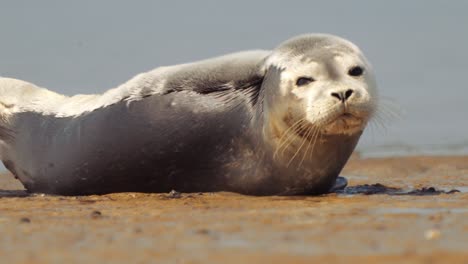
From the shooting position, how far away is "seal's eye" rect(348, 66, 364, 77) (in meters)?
7.07

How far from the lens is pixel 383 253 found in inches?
135

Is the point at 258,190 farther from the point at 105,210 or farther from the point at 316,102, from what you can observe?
the point at 105,210

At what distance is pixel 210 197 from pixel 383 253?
3775mm

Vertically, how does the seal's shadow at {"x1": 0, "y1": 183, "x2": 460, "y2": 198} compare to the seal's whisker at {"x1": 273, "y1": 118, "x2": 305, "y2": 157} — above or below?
below

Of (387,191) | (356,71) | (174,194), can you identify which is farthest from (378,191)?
(174,194)

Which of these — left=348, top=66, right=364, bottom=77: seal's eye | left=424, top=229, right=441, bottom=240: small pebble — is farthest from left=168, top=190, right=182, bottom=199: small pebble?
left=424, top=229, right=441, bottom=240: small pebble

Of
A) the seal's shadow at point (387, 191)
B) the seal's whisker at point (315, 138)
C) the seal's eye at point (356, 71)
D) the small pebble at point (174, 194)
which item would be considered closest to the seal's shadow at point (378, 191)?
the seal's shadow at point (387, 191)

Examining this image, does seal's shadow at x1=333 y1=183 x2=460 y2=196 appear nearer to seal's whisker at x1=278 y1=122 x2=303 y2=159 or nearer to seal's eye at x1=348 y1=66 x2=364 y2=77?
seal's whisker at x1=278 y1=122 x2=303 y2=159

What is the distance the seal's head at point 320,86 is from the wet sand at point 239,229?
600 millimetres

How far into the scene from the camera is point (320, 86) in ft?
22.4

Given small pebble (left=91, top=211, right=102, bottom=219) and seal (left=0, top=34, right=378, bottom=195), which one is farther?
seal (left=0, top=34, right=378, bottom=195)

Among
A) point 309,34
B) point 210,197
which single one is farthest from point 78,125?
point 309,34

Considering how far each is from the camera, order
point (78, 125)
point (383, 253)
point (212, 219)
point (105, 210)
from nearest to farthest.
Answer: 1. point (383, 253)
2. point (212, 219)
3. point (105, 210)
4. point (78, 125)

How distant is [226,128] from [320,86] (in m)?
1.09
